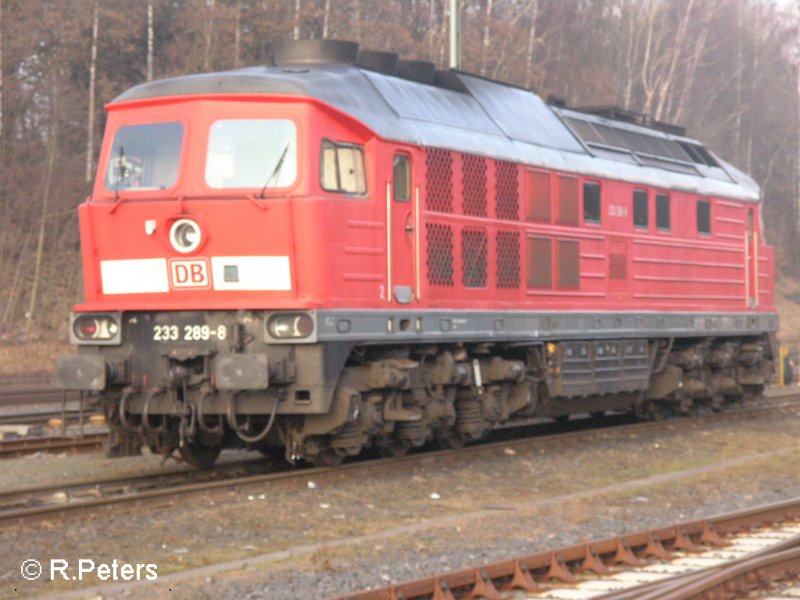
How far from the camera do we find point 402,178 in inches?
512

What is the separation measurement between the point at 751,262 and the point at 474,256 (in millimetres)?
8350

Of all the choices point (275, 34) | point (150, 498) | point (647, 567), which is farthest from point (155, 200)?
point (275, 34)

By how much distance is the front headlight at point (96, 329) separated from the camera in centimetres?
1230

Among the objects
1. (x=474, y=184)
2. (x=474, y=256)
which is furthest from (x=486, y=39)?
(x=474, y=256)

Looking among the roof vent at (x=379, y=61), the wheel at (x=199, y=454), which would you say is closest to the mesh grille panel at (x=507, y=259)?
the roof vent at (x=379, y=61)

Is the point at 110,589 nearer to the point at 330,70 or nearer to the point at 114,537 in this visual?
the point at 114,537

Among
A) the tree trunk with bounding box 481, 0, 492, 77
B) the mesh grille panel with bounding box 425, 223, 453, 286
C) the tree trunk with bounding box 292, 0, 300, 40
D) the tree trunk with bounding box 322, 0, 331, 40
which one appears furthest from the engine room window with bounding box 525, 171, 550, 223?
the tree trunk with bounding box 481, 0, 492, 77

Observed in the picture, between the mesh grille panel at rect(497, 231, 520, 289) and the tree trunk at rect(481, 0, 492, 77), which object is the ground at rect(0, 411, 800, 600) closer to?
the mesh grille panel at rect(497, 231, 520, 289)

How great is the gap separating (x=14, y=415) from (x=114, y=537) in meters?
9.71

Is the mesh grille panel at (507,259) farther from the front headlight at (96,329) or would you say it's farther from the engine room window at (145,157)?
the front headlight at (96,329)

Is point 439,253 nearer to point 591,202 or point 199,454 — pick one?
point 199,454

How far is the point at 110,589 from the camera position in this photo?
7.83m

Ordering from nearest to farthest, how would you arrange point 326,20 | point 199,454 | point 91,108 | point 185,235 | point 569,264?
1. point 185,235
2. point 199,454
3. point 569,264
4. point 91,108
5. point 326,20

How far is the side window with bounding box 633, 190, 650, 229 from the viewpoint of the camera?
17609 mm
